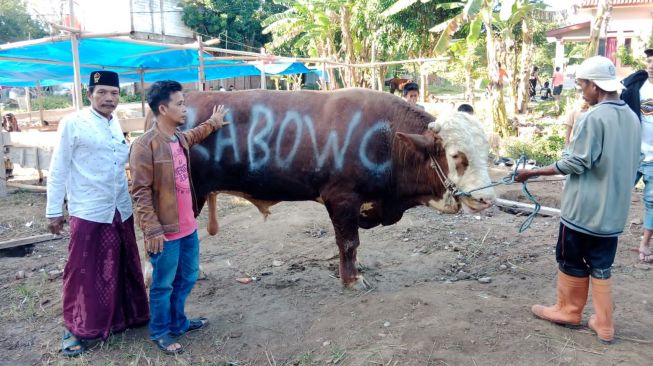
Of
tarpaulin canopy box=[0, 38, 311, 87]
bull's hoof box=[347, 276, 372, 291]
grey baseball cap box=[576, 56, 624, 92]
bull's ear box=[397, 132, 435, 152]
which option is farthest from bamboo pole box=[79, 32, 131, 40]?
grey baseball cap box=[576, 56, 624, 92]

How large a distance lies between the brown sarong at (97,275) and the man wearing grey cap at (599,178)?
2.86 m

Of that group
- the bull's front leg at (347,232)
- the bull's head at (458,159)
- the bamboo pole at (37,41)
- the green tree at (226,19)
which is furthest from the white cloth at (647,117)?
the green tree at (226,19)

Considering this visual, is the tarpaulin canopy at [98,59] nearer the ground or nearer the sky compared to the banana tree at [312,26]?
nearer the ground

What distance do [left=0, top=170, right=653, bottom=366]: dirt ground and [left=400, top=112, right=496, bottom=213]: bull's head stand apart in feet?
2.61

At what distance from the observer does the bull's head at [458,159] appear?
3.96 m

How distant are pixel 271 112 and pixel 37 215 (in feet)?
15.6

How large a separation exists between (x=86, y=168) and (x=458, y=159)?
2715 millimetres

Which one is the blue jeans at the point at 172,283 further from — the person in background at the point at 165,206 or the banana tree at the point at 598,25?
the banana tree at the point at 598,25

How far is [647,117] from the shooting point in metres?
5.02

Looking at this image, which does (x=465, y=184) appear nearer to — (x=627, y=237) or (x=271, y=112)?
(x=271, y=112)

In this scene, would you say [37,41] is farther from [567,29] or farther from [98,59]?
[567,29]

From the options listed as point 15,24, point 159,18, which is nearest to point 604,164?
point 159,18

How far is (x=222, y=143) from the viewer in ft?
14.9

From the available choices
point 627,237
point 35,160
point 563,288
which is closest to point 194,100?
point 563,288
